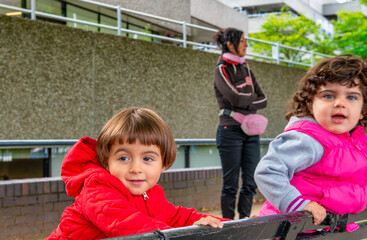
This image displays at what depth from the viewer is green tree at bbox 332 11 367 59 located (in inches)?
923

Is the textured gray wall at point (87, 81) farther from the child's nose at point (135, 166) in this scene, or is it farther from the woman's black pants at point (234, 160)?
the child's nose at point (135, 166)

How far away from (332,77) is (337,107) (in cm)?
14

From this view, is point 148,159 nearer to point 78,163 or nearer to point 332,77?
point 78,163

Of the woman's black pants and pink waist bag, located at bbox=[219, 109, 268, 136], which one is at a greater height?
pink waist bag, located at bbox=[219, 109, 268, 136]

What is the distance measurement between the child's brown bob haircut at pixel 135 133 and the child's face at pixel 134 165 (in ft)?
0.07

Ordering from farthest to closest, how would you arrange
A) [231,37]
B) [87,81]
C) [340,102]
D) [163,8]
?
[163,8] < [87,81] < [231,37] < [340,102]

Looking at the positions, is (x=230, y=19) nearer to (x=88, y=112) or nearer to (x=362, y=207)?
(x=88, y=112)

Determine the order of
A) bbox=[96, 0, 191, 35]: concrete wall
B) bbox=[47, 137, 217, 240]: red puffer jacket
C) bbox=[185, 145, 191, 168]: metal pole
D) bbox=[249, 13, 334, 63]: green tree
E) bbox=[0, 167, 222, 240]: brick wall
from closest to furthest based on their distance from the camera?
bbox=[47, 137, 217, 240]: red puffer jacket → bbox=[0, 167, 222, 240]: brick wall → bbox=[185, 145, 191, 168]: metal pole → bbox=[96, 0, 191, 35]: concrete wall → bbox=[249, 13, 334, 63]: green tree

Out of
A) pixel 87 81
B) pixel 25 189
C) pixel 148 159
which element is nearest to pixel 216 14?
pixel 87 81

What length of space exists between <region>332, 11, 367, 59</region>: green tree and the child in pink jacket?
22752 millimetres

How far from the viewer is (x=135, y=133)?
1680 millimetres

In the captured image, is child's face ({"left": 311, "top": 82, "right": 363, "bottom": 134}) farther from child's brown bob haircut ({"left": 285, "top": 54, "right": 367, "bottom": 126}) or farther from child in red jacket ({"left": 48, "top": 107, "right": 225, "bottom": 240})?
child in red jacket ({"left": 48, "top": 107, "right": 225, "bottom": 240})

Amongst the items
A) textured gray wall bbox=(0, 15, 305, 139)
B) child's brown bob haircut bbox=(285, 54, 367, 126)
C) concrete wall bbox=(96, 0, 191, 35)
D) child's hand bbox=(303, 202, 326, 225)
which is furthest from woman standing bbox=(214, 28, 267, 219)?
concrete wall bbox=(96, 0, 191, 35)

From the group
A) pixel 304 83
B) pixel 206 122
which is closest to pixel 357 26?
pixel 206 122
